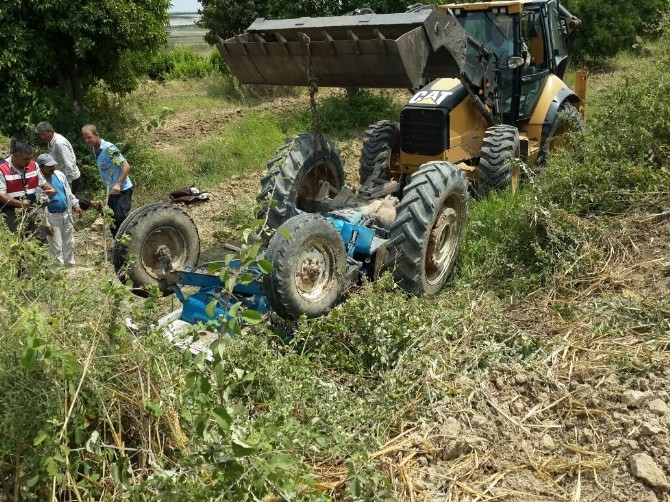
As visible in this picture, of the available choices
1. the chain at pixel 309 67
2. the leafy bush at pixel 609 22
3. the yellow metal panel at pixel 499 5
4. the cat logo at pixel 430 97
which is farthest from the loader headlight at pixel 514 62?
the leafy bush at pixel 609 22

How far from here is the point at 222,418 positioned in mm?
Answer: 2420

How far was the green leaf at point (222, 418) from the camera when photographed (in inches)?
94.6

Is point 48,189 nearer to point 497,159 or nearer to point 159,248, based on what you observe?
point 159,248

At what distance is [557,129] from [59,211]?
5.97 metres

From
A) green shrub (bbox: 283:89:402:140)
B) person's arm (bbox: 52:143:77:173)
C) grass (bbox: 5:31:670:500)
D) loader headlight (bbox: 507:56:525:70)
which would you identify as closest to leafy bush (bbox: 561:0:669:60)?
green shrub (bbox: 283:89:402:140)

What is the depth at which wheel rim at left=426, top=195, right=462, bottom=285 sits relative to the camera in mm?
5516

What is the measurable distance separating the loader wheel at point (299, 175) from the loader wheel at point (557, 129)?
296cm

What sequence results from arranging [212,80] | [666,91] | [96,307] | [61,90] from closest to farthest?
[96,307], [666,91], [61,90], [212,80]

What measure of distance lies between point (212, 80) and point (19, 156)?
1201 centimetres

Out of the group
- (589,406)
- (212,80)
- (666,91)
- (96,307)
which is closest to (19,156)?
(96,307)

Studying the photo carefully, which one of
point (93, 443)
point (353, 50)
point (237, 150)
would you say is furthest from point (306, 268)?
point (237, 150)

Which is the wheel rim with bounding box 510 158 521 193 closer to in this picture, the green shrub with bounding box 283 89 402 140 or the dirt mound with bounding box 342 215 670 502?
the dirt mound with bounding box 342 215 670 502

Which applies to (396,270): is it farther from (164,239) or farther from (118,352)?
Result: (118,352)

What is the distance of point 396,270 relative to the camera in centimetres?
518
